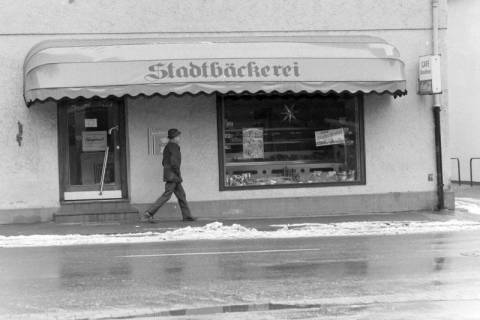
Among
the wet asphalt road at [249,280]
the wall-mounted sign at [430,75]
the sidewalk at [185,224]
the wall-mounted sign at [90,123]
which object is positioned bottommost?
the wet asphalt road at [249,280]

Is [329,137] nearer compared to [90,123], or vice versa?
[90,123]

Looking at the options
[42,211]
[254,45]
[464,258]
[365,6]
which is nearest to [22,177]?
[42,211]

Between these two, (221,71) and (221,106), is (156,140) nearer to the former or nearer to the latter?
(221,106)

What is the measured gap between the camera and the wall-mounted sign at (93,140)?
51.1 ft

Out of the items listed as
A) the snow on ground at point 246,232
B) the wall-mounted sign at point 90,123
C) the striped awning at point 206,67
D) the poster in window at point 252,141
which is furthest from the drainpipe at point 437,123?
the wall-mounted sign at point 90,123

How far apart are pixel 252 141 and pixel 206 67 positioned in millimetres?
2473

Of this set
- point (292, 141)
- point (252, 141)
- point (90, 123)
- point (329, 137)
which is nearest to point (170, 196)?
point (252, 141)

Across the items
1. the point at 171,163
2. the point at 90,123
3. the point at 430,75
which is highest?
the point at 430,75

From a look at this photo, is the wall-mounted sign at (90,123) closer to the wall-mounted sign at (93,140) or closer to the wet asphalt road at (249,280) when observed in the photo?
the wall-mounted sign at (93,140)

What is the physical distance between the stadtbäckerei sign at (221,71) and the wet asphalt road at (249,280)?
3.82 metres

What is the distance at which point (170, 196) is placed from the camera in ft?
48.0

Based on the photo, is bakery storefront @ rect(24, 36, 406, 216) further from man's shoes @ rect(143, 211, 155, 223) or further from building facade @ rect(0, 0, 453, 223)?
man's shoes @ rect(143, 211, 155, 223)

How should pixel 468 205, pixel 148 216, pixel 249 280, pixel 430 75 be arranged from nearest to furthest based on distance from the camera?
pixel 249 280 < pixel 148 216 < pixel 430 75 < pixel 468 205

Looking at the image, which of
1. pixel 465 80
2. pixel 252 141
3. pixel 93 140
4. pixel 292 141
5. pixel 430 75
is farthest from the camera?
pixel 465 80
